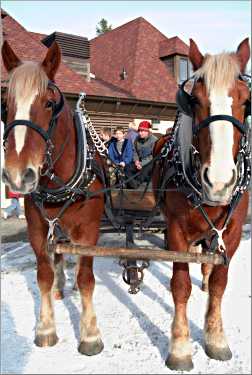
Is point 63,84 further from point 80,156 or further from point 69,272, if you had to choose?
point 80,156

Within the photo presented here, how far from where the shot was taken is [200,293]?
16.2ft

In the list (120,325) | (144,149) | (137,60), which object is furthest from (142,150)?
(137,60)

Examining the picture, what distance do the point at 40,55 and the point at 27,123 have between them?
11.2 meters

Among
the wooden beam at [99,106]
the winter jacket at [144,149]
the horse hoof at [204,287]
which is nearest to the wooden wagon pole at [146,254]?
the horse hoof at [204,287]

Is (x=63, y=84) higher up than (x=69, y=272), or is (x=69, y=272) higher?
(x=63, y=84)

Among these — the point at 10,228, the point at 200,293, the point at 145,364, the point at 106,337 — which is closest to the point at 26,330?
the point at 106,337

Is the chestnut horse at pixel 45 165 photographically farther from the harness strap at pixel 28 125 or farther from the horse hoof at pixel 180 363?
the horse hoof at pixel 180 363

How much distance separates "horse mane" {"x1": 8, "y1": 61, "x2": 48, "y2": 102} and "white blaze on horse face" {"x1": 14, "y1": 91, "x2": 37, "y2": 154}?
22 mm

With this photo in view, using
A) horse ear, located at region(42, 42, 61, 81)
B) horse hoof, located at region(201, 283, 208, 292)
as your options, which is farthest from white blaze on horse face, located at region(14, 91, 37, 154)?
horse hoof, located at region(201, 283, 208, 292)

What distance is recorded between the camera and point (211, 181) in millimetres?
2328

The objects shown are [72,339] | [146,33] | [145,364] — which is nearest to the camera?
[145,364]

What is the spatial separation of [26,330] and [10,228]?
627cm

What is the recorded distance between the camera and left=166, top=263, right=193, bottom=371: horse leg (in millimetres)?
3234

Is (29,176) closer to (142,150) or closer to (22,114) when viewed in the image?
(22,114)
